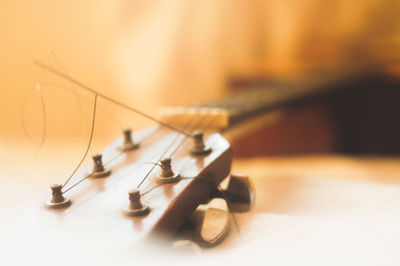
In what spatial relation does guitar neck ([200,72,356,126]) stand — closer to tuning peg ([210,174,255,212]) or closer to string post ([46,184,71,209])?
tuning peg ([210,174,255,212])

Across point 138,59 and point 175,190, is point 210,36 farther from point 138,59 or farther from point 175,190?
point 175,190

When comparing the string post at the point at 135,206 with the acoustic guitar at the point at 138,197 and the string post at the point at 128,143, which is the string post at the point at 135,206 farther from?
the string post at the point at 128,143

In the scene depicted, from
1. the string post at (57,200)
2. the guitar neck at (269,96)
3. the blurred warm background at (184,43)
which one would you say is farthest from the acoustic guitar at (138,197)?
the blurred warm background at (184,43)

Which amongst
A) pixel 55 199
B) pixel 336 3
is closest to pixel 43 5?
pixel 55 199

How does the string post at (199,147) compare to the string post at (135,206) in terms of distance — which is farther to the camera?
the string post at (199,147)

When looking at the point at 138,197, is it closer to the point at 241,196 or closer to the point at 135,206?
the point at 135,206
